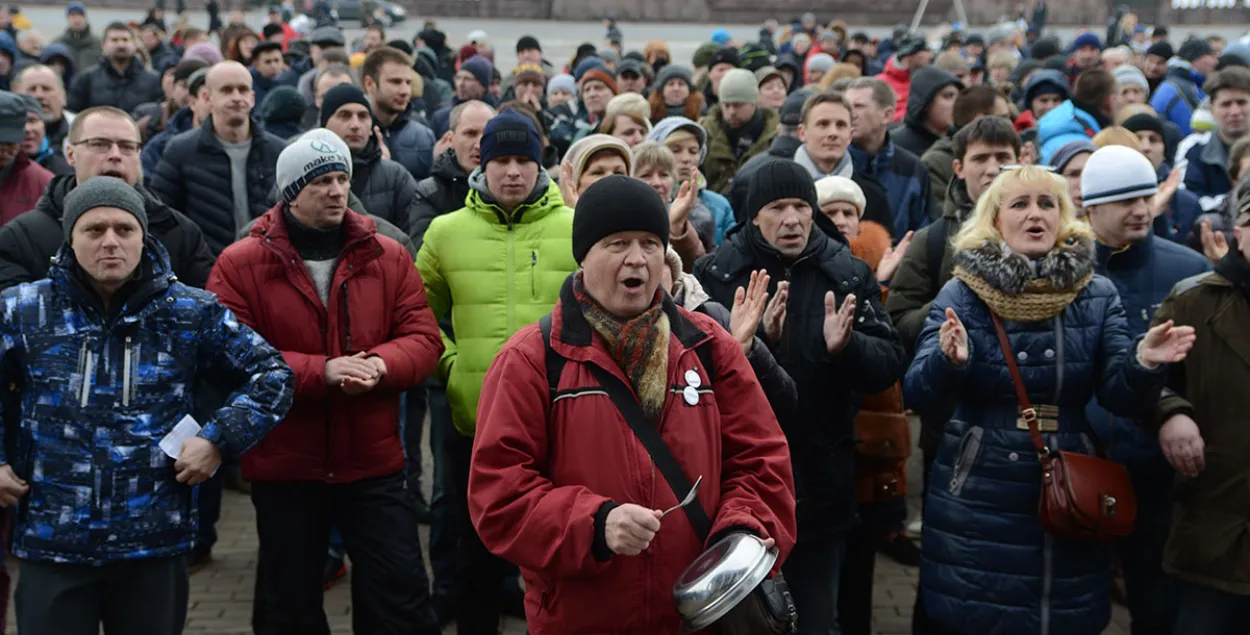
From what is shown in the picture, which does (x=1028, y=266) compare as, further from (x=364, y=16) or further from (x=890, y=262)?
(x=364, y=16)

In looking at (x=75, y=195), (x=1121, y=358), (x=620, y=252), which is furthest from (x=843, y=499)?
(x=75, y=195)

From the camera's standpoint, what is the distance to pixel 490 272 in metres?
5.94

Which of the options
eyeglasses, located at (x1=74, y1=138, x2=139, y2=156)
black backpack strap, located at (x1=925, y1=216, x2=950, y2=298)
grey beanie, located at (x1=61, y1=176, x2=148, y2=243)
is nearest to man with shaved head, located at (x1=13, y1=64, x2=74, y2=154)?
eyeglasses, located at (x1=74, y1=138, x2=139, y2=156)

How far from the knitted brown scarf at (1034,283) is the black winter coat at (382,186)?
3691mm

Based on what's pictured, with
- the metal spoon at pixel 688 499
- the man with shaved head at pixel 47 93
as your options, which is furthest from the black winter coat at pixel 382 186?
the metal spoon at pixel 688 499

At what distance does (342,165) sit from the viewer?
18.7 feet

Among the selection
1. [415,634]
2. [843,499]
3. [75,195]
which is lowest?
[415,634]

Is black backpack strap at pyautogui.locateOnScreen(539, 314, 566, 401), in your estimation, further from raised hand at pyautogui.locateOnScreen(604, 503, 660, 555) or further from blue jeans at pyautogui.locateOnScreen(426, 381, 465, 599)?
blue jeans at pyautogui.locateOnScreen(426, 381, 465, 599)

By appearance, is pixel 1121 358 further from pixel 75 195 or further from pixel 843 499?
pixel 75 195

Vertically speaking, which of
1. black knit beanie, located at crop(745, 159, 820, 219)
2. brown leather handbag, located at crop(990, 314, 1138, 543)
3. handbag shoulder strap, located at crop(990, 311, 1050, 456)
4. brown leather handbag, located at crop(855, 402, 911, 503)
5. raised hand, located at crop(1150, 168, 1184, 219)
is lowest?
brown leather handbag, located at crop(855, 402, 911, 503)

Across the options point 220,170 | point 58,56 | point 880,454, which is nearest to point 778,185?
point 880,454

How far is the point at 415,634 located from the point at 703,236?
2.72 m

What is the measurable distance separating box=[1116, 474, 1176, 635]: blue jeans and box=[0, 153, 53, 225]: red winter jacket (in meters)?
5.58

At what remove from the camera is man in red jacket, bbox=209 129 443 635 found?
18.2 ft
